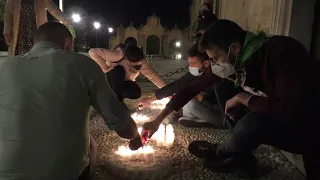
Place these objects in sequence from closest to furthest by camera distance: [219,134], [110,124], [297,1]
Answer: [110,124] → [297,1] → [219,134]

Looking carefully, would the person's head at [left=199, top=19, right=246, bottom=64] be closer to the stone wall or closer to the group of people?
the group of people

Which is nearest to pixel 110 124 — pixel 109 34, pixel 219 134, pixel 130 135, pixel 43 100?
pixel 130 135

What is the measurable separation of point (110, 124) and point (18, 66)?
1.86 feet

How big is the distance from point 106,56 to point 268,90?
3494 mm

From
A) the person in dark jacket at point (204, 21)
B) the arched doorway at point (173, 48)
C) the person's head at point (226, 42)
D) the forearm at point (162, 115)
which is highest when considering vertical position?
the person in dark jacket at point (204, 21)

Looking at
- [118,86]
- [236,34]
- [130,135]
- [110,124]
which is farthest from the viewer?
[118,86]

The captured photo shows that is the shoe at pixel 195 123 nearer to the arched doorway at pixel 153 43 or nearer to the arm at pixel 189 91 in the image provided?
the arm at pixel 189 91

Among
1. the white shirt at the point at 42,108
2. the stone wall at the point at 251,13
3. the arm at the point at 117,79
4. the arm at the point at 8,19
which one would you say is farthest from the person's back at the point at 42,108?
the arm at the point at 117,79

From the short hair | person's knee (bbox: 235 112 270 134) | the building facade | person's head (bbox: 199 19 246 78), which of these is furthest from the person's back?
the building facade

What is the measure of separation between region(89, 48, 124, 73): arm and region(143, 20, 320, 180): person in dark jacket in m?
2.91

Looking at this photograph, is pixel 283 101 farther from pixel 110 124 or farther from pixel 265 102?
pixel 110 124

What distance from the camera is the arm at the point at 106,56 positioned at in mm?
4961

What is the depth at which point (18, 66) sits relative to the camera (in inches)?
58.6

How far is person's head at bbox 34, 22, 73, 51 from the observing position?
1.76 metres
